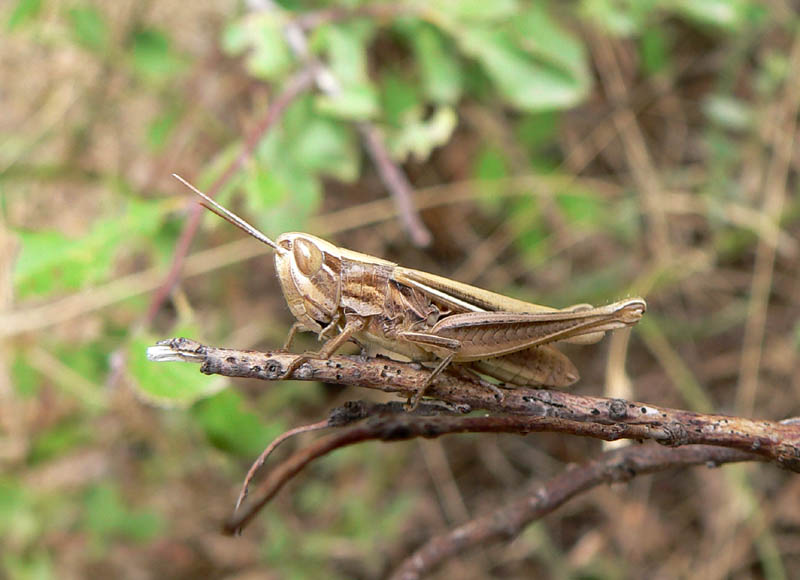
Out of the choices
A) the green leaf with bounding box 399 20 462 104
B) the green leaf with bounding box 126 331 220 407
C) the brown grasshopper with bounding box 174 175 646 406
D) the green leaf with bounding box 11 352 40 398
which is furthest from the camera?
the green leaf with bounding box 11 352 40 398

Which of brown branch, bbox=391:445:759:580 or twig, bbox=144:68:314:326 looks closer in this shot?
brown branch, bbox=391:445:759:580

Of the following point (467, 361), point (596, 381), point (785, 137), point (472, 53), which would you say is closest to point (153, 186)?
point (472, 53)

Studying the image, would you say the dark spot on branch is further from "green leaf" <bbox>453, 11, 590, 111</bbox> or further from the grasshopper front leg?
"green leaf" <bbox>453, 11, 590, 111</bbox>

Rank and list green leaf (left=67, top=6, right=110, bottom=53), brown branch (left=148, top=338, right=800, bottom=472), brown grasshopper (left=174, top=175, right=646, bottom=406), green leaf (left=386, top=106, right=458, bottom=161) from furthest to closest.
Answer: green leaf (left=67, top=6, right=110, bottom=53)
green leaf (left=386, top=106, right=458, bottom=161)
brown grasshopper (left=174, top=175, right=646, bottom=406)
brown branch (left=148, top=338, right=800, bottom=472)

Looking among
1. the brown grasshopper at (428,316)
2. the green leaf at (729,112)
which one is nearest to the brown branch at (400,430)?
the brown grasshopper at (428,316)

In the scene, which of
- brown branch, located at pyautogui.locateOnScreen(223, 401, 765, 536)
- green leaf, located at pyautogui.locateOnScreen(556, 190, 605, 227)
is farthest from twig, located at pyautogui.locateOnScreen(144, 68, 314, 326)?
green leaf, located at pyautogui.locateOnScreen(556, 190, 605, 227)

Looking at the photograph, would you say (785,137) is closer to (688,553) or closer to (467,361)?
(688,553)

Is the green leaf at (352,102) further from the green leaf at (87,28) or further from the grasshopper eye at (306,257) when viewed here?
the green leaf at (87,28)
